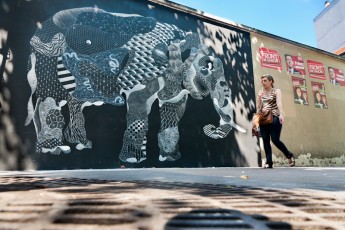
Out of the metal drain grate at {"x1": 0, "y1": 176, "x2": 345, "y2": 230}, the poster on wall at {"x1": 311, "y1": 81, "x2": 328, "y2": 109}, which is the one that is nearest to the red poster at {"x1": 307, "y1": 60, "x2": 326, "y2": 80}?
the poster on wall at {"x1": 311, "y1": 81, "x2": 328, "y2": 109}

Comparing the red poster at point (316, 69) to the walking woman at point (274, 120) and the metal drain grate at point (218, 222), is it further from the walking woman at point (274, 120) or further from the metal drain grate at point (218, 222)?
the metal drain grate at point (218, 222)

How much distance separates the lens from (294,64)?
9.73 metres

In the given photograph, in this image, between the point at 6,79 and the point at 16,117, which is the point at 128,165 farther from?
the point at 6,79

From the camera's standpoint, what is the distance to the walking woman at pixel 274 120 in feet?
16.3

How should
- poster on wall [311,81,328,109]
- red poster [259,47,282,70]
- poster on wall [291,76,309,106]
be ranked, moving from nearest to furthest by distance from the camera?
red poster [259,47,282,70]
poster on wall [291,76,309,106]
poster on wall [311,81,328,109]

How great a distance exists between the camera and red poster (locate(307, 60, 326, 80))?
1020 cm

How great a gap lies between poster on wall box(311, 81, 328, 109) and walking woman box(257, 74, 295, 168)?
565 cm

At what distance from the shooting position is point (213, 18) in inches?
312

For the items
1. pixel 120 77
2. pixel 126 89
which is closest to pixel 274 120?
pixel 126 89

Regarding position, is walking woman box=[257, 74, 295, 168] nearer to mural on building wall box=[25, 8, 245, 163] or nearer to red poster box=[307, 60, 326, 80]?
mural on building wall box=[25, 8, 245, 163]

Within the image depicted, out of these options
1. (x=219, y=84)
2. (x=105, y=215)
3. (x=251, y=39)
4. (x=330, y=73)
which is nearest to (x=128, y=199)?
(x=105, y=215)

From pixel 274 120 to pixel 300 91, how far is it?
17.4 ft

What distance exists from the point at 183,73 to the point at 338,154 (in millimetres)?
6558

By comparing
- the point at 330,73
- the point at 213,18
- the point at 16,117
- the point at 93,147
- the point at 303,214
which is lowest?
the point at 303,214
